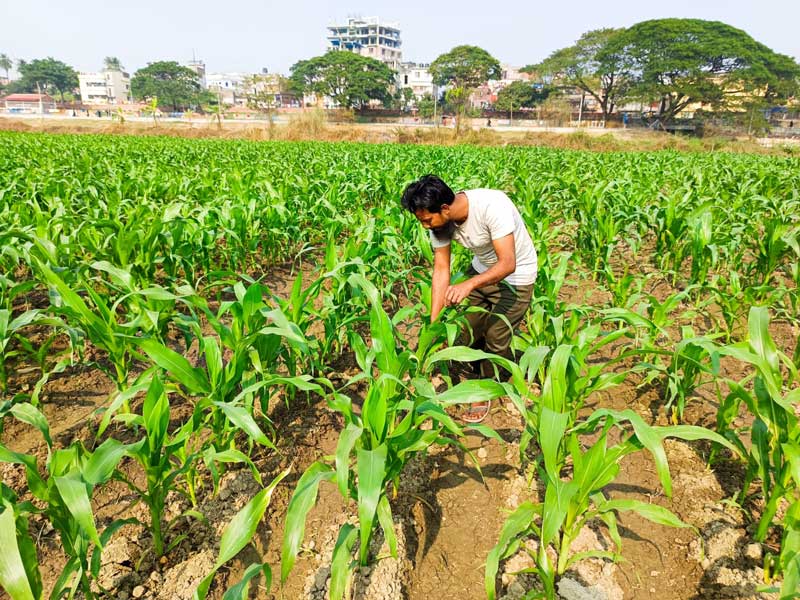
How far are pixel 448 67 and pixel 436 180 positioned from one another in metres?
69.1

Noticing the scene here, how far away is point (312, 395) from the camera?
9.11 feet

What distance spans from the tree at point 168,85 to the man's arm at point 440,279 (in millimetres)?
91787

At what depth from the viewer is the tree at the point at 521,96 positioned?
59.1 m

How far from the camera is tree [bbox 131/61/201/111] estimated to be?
79775 millimetres

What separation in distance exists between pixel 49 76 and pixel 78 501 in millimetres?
127521

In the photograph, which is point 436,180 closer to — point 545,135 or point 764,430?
point 764,430

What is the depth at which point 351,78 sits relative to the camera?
60.6 m

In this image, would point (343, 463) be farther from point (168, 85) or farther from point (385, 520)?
point (168, 85)

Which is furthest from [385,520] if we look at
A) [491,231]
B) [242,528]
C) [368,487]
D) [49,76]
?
[49,76]

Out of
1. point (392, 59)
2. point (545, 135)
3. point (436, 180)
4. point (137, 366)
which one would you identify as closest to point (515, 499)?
point (436, 180)

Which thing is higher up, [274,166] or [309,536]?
[274,166]

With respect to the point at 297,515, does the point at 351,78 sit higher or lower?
higher

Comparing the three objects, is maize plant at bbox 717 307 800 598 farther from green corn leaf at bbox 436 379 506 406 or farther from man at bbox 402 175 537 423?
man at bbox 402 175 537 423

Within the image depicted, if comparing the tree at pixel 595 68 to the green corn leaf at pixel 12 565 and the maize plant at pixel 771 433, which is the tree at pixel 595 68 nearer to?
the maize plant at pixel 771 433
